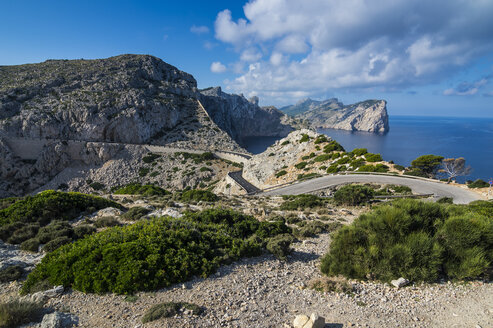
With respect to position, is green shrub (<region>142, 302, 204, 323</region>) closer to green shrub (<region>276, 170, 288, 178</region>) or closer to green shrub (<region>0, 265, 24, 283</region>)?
green shrub (<region>0, 265, 24, 283</region>)

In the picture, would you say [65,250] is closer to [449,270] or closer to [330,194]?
[449,270]

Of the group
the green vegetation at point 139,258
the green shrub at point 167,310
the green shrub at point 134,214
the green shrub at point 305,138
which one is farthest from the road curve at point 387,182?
the green shrub at point 167,310

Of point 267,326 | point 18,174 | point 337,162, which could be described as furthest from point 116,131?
point 267,326

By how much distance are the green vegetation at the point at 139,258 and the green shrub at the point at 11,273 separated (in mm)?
693

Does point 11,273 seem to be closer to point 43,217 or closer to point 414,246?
point 43,217

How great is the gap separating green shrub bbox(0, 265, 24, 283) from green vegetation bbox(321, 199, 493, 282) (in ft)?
30.1

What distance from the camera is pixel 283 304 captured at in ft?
19.7

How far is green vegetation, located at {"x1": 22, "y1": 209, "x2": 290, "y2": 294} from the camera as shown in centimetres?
619

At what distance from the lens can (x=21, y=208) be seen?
11883 millimetres

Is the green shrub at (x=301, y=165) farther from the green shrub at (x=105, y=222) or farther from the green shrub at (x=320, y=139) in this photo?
the green shrub at (x=105, y=222)

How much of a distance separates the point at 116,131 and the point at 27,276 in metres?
68.9

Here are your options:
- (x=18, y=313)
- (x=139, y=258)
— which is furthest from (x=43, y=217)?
(x=18, y=313)

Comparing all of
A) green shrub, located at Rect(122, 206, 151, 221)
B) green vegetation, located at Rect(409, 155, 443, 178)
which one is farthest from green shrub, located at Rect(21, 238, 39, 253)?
green vegetation, located at Rect(409, 155, 443, 178)

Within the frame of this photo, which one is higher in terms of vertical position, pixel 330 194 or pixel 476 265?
pixel 476 265
